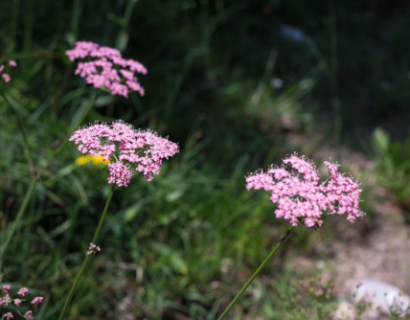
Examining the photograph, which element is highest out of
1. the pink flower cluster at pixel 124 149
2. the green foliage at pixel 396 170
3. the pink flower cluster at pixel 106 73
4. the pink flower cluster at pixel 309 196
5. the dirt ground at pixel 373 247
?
the green foliage at pixel 396 170

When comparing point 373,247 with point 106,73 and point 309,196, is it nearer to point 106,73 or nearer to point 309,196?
point 106,73

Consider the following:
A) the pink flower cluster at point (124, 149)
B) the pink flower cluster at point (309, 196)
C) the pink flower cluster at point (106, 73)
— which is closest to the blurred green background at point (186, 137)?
the pink flower cluster at point (106, 73)

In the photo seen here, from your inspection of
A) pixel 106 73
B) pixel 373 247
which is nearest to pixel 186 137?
pixel 373 247

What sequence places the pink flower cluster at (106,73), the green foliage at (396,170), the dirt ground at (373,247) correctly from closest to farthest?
the pink flower cluster at (106,73), the dirt ground at (373,247), the green foliage at (396,170)

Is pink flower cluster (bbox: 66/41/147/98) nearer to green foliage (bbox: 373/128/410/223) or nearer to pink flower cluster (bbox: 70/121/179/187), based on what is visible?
pink flower cluster (bbox: 70/121/179/187)

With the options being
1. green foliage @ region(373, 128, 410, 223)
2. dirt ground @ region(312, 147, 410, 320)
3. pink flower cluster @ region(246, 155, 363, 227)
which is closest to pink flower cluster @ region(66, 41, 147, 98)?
pink flower cluster @ region(246, 155, 363, 227)

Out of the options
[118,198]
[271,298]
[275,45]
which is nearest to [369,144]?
[275,45]

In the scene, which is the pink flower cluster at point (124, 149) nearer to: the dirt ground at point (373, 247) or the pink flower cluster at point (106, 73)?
the pink flower cluster at point (106, 73)

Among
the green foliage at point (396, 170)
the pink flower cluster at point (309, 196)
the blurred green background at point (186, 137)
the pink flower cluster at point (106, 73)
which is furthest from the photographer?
the green foliage at point (396, 170)
